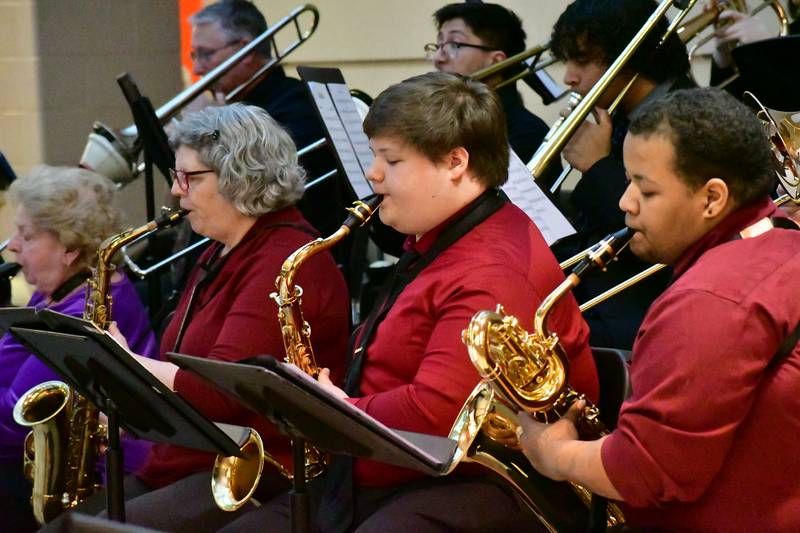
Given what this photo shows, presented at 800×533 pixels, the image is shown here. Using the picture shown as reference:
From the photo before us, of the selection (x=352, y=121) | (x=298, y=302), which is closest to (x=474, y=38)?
(x=352, y=121)

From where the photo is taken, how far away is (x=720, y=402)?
211cm

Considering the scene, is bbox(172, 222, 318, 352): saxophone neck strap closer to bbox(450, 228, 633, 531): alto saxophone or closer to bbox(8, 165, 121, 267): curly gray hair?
bbox(8, 165, 121, 267): curly gray hair

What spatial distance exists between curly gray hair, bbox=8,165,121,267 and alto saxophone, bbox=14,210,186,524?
0.51ft

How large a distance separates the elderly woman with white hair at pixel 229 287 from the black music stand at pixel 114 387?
0.16 m

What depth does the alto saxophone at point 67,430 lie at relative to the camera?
3441mm

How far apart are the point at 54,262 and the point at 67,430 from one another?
52cm

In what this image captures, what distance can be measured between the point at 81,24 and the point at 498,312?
4.43 m

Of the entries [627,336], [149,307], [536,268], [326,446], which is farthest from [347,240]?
[326,446]

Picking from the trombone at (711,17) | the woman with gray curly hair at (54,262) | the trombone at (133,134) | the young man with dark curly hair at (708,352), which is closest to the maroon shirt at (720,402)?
the young man with dark curly hair at (708,352)

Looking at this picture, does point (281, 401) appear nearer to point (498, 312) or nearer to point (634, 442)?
point (498, 312)

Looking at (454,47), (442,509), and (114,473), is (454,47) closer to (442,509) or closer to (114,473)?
(114,473)

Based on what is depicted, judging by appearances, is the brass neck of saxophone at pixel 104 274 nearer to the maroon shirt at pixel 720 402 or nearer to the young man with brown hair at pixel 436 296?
the young man with brown hair at pixel 436 296

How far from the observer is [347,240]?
15.0ft

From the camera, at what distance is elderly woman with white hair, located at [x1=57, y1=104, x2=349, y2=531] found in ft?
9.97
